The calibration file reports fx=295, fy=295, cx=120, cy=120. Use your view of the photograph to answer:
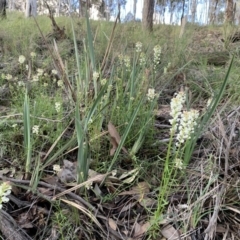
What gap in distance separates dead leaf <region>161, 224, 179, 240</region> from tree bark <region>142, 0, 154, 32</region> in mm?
4155

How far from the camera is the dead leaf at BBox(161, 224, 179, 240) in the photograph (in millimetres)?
995

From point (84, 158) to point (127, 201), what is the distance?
245mm

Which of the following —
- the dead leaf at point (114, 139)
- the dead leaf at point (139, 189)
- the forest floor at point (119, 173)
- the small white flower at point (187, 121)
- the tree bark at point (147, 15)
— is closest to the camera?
the small white flower at point (187, 121)

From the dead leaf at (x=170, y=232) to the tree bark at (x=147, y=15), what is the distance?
13.6ft

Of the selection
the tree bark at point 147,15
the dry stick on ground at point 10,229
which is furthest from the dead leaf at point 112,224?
the tree bark at point 147,15

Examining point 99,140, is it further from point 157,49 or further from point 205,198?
point 157,49

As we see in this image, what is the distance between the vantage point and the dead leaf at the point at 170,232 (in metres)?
1.00

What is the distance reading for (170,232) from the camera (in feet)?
3.33

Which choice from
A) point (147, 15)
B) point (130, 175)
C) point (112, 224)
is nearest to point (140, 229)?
point (112, 224)

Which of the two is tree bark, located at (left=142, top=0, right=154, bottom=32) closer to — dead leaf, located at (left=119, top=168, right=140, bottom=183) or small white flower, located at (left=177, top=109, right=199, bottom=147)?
dead leaf, located at (left=119, top=168, right=140, bottom=183)

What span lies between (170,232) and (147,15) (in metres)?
4.63

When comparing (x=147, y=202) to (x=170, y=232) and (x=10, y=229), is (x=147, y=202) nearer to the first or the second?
(x=170, y=232)

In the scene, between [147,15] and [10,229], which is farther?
[147,15]

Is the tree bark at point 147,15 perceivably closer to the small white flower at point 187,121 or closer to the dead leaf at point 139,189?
the dead leaf at point 139,189
